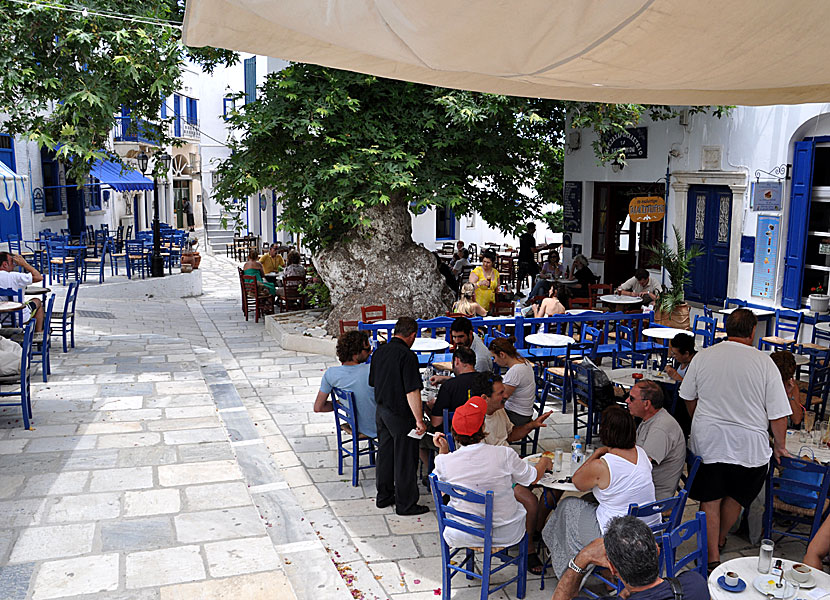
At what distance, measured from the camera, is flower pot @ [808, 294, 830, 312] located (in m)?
11.5

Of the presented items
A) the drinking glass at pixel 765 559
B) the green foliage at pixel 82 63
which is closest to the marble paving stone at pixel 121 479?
the drinking glass at pixel 765 559

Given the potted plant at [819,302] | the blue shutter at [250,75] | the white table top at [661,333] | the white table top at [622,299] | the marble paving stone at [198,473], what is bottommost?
the marble paving stone at [198,473]

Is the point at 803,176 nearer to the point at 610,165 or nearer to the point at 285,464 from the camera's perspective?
the point at 610,165

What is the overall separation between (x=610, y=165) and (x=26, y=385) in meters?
11.6

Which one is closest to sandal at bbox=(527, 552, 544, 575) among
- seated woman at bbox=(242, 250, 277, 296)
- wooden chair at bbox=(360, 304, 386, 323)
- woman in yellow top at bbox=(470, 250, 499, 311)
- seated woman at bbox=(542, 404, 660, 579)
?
seated woman at bbox=(542, 404, 660, 579)

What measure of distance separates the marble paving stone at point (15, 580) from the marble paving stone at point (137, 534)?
1.66ft

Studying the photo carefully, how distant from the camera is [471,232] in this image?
2730 centimetres

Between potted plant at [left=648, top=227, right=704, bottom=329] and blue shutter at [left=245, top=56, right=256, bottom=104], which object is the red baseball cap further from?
blue shutter at [left=245, top=56, right=256, bottom=104]

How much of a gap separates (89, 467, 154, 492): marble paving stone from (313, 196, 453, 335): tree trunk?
6496 millimetres

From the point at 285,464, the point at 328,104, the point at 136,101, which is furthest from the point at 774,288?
the point at 136,101

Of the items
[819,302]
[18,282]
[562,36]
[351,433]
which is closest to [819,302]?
[819,302]

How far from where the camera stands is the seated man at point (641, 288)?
12680 mm

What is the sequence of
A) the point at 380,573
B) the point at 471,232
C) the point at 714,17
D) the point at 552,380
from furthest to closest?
1. the point at 471,232
2. the point at 552,380
3. the point at 380,573
4. the point at 714,17

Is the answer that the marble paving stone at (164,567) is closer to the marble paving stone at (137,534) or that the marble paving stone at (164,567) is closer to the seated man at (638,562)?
the marble paving stone at (137,534)
